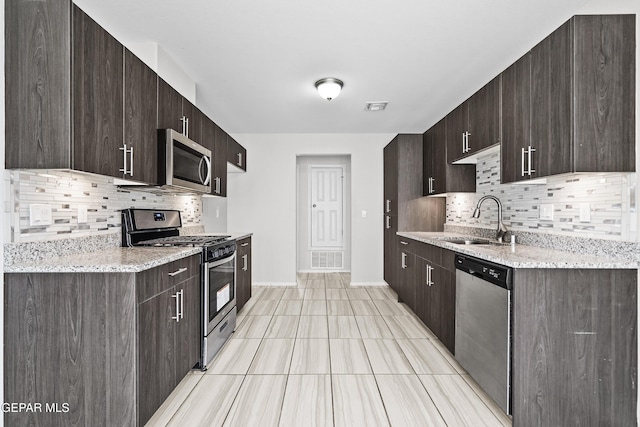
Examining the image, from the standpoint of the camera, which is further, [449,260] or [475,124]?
[475,124]

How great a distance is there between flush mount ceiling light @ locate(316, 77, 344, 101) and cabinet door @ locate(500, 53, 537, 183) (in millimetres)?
1397

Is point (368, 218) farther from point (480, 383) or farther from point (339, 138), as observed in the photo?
point (480, 383)

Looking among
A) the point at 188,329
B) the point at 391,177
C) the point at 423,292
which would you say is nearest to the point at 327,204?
the point at 391,177

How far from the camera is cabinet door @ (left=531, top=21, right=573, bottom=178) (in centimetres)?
183

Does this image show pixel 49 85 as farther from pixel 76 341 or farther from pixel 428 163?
pixel 428 163

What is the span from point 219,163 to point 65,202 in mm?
1926

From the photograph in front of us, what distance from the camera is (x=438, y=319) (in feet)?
9.25

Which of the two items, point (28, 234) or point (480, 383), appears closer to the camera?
point (28, 234)

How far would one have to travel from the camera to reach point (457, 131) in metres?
A: 3.25

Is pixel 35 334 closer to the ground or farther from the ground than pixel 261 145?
closer to the ground

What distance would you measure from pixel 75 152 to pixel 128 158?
0.42 meters

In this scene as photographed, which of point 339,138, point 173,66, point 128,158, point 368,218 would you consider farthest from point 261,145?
point 128,158

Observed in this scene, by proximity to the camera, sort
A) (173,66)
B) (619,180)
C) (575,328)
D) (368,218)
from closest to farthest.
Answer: (575,328) → (619,180) → (173,66) → (368,218)

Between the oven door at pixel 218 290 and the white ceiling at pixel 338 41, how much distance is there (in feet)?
5.41
